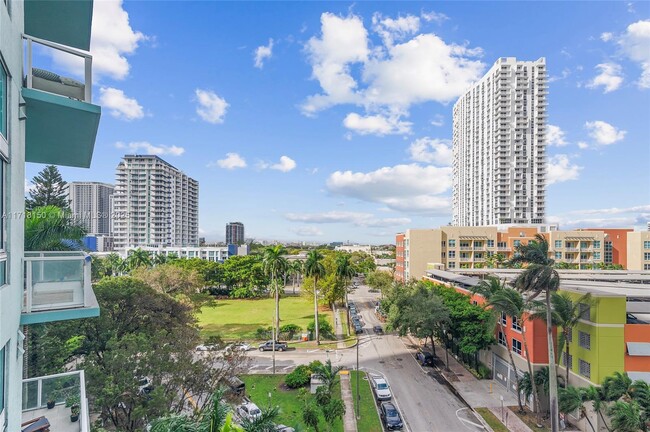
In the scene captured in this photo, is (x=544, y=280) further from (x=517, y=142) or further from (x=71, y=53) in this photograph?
(x=517, y=142)

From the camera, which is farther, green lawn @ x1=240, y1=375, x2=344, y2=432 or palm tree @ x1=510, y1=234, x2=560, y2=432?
green lawn @ x1=240, y1=375, x2=344, y2=432

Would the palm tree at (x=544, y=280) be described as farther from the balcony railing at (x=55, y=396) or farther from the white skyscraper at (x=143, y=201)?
the white skyscraper at (x=143, y=201)

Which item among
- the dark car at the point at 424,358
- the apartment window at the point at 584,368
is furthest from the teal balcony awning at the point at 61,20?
the dark car at the point at 424,358

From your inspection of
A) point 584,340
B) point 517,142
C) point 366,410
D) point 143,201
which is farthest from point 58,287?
point 143,201

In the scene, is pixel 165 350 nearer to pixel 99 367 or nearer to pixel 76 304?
pixel 99 367

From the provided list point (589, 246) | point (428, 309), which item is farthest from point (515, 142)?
point (428, 309)

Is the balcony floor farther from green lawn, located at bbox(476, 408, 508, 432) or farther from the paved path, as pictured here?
green lawn, located at bbox(476, 408, 508, 432)

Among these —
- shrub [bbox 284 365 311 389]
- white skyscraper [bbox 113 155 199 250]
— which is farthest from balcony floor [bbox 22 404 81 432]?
white skyscraper [bbox 113 155 199 250]
